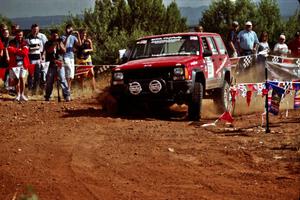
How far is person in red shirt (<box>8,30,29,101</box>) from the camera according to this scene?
1380 cm

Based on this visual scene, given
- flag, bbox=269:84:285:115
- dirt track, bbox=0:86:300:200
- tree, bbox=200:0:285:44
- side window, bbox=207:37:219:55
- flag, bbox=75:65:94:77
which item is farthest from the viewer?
tree, bbox=200:0:285:44

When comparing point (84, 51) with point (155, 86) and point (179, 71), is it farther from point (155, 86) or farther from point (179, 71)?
point (179, 71)

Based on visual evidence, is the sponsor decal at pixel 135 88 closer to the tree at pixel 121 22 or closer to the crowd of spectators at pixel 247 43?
the crowd of spectators at pixel 247 43

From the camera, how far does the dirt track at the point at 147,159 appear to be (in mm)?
6324

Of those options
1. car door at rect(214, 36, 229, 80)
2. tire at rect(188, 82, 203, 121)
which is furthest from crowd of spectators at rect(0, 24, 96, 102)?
tire at rect(188, 82, 203, 121)

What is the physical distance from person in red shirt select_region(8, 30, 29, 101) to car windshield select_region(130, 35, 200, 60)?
332 cm

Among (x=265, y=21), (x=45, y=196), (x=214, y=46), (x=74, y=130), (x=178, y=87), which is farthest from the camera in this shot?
(x=265, y=21)

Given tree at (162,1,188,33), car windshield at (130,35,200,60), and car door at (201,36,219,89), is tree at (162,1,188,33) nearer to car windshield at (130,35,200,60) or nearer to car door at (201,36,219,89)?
car door at (201,36,219,89)

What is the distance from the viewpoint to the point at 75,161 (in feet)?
24.6

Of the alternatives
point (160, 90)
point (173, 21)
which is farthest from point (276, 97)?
point (173, 21)

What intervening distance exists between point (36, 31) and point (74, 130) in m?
5.50

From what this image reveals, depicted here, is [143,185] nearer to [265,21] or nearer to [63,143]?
[63,143]

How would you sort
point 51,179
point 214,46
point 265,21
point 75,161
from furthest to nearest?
point 265,21 → point 214,46 → point 75,161 → point 51,179

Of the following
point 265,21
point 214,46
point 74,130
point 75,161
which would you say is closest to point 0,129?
point 74,130
